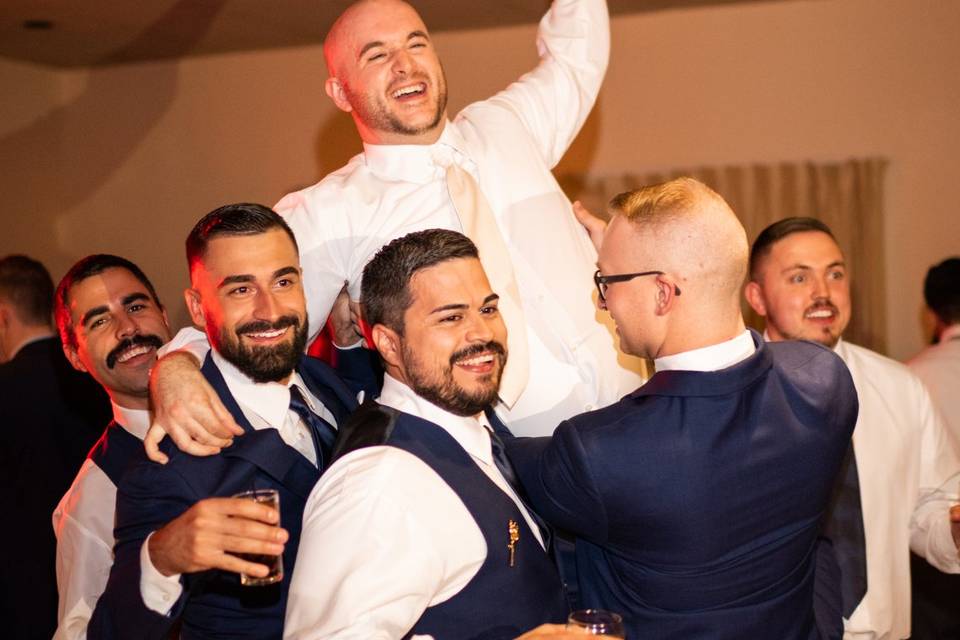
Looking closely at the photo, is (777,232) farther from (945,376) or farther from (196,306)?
(196,306)

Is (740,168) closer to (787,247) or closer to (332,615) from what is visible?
(787,247)

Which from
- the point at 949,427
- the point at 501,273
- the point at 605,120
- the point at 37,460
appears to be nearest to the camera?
the point at 501,273

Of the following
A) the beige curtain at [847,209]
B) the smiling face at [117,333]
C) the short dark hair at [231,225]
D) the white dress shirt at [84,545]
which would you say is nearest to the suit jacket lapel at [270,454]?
the short dark hair at [231,225]

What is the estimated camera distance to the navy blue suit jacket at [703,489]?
2.36 m

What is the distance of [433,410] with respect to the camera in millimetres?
2461

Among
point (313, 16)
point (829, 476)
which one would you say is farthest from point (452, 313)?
point (313, 16)

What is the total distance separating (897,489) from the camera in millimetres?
3426

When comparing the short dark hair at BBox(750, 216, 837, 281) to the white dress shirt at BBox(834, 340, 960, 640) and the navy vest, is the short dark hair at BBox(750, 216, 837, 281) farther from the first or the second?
the navy vest

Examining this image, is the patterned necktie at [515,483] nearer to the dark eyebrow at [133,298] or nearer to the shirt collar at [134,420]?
the shirt collar at [134,420]

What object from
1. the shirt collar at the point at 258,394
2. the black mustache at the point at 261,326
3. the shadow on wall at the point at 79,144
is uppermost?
the shadow on wall at the point at 79,144

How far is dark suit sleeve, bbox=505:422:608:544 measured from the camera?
2361mm

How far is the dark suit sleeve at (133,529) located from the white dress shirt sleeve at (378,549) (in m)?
0.40

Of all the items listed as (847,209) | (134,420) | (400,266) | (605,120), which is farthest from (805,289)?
(605,120)

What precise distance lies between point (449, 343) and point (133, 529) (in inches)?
32.7
